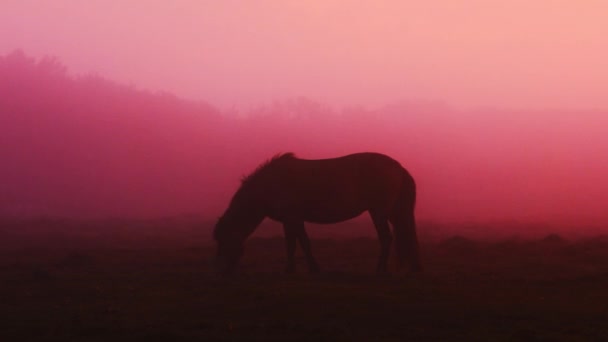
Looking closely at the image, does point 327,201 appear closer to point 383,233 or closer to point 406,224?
point 383,233

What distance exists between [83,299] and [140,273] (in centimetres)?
415

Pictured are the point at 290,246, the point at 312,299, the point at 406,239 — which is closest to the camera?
the point at 312,299

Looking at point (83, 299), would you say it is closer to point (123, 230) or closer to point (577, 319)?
point (577, 319)

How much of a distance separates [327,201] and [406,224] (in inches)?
76.5

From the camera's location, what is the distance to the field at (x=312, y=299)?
8938 millimetres

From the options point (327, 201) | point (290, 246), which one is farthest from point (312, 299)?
point (327, 201)

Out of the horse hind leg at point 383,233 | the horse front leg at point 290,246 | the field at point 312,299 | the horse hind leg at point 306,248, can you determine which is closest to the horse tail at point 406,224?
the horse hind leg at point 383,233

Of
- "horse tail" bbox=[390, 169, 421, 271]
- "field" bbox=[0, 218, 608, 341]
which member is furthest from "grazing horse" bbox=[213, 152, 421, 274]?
"field" bbox=[0, 218, 608, 341]

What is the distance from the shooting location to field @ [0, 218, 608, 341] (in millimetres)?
8938

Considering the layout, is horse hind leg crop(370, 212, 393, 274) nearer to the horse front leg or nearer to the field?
the field

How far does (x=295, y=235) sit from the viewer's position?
15906 mm

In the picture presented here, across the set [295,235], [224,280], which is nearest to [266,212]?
[295,235]

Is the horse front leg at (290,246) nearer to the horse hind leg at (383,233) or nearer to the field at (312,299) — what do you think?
the field at (312,299)

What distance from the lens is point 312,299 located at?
11.1 meters
